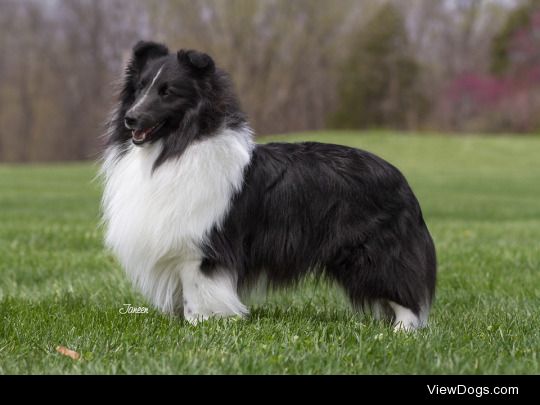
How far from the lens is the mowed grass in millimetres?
3674

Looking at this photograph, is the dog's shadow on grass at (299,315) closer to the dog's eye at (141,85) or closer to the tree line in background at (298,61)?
the dog's eye at (141,85)

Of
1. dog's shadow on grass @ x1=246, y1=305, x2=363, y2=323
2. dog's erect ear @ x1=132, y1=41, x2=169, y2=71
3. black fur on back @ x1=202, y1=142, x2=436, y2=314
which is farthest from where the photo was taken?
dog's shadow on grass @ x1=246, y1=305, x2=363, y2=323

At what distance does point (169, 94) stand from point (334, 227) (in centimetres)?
130

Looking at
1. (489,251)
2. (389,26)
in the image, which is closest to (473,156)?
(389,26)

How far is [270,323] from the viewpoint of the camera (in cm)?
477

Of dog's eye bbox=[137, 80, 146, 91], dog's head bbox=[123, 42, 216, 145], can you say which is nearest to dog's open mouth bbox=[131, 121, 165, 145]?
dog's head bbox=[123, 42, 216, 145]

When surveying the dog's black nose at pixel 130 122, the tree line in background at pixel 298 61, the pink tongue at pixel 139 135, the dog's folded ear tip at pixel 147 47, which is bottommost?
the tree line in background at pixel 298 61

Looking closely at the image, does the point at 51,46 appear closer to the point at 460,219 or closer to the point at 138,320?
the point at 460,219

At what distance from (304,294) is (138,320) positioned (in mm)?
1694

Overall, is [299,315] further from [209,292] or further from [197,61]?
[197,61]

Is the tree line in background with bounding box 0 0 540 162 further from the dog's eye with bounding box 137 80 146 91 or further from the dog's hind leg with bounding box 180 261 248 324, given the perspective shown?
the dog's hind leg with bounding box 180 261 248 324

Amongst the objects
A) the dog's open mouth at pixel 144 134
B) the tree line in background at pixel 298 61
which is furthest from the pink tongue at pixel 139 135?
the tree line in background at pixel 298 61

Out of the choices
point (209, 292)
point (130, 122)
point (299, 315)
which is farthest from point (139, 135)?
point (299, 315)

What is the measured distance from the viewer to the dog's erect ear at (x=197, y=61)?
4.59 metres
